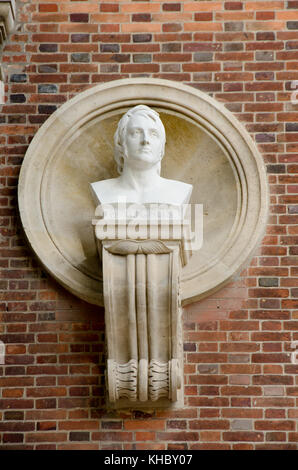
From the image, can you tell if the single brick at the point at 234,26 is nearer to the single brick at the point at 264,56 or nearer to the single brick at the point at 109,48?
the single brick at the point at 264,56

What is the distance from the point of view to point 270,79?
706 cm

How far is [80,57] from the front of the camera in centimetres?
712

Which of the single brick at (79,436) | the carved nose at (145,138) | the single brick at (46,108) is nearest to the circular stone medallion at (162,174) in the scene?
the single brick at (46,108)

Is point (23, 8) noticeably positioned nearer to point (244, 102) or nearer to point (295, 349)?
point (244, 102)

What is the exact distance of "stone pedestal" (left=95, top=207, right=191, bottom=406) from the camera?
627cm

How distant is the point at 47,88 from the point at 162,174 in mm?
895

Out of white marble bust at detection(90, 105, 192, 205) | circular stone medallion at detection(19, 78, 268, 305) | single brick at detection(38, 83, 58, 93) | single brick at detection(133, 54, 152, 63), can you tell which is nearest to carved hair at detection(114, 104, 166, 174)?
white marble bust at detection(90, 105, 192, 205)

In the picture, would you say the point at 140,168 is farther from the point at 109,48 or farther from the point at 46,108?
the point at 109,48

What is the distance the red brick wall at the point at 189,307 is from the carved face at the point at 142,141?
581mm

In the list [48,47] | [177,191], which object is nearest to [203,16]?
[48,47]

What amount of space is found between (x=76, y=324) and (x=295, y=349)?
129 cm

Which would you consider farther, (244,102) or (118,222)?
(244,102)

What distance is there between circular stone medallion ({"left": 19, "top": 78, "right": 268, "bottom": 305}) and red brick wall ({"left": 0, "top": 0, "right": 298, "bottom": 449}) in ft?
0.34
